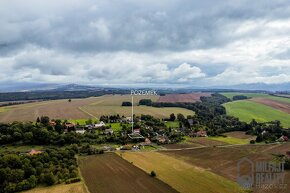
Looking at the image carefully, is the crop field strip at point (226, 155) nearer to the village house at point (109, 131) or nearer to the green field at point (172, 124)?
the village house at point (109, 131)

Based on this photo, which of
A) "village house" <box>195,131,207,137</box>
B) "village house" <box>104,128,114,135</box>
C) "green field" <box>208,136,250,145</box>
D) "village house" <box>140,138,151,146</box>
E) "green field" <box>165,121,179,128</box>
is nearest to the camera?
"village house" <box>140,138,151,146</box>

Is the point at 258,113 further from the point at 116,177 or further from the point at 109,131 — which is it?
the point at 116,177

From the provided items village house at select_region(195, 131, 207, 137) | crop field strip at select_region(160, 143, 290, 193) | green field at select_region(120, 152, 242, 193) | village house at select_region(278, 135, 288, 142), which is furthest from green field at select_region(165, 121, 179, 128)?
green field at select_region(120, 152, 242, 193)

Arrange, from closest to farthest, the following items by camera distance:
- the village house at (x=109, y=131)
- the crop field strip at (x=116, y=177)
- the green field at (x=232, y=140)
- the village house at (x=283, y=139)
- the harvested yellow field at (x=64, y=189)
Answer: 1. the harvested yellow field at (x=64, y=189)
2. the crop field strip at (x=116, y=177)
3. the green field at (x=232, y=140)
4. the village house at (x=283, y=139)
5. the village house at (x=109, y=131)

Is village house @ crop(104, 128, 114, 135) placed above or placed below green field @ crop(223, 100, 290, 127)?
below

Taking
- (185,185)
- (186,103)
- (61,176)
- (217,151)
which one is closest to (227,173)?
(185,185)

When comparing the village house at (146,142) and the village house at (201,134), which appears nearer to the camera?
the village house at (146,142)

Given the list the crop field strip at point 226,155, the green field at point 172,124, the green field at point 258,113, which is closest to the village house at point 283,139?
the crop field strip at point 226,155

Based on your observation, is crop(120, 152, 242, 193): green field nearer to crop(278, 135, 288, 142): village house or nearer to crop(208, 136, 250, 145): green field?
crop(208, 136, 250, 145): green field
